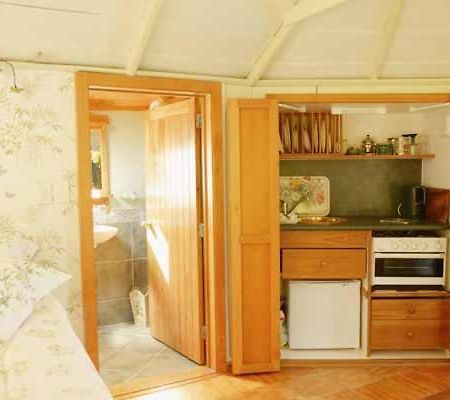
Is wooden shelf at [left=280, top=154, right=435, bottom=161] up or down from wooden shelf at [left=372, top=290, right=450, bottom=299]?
up

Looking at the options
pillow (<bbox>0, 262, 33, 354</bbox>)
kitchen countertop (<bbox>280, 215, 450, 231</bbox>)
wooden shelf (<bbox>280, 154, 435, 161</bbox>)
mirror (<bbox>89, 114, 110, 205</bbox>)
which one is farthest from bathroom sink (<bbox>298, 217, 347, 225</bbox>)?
pillow (<bbox>0, 262, 33, 354</bbox>)

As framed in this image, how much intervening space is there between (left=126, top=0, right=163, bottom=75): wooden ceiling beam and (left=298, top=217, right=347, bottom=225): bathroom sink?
5.54ft

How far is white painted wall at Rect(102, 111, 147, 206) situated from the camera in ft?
15.2

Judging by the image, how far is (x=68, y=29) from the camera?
2.66 metres

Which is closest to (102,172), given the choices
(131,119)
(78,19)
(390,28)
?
(131,119)

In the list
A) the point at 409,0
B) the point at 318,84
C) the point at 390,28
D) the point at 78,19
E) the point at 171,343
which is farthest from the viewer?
the point at 171,343

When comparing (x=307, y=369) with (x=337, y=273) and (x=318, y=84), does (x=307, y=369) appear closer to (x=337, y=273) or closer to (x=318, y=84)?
(x=337, y=273)

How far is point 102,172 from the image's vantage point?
457cm

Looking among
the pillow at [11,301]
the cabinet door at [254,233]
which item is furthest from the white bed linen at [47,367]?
the cabinet door at [254,233]

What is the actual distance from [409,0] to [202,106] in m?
1.44

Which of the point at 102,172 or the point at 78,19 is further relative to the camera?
the point at 102,172

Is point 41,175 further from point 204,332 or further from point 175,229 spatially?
point 204,332

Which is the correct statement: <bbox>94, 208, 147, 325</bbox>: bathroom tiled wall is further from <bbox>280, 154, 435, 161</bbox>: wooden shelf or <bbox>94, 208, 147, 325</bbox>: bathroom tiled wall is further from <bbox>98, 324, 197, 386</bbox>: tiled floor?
<bbox>280, 154, 435, 161</bbox>: wooden shelf

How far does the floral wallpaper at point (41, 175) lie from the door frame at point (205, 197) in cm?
5
